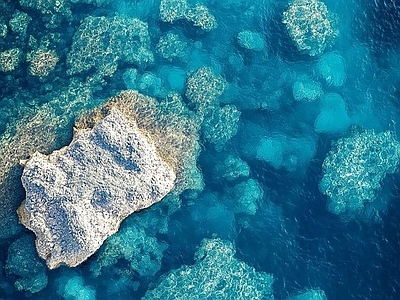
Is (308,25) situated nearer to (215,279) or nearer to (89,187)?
(215,279)

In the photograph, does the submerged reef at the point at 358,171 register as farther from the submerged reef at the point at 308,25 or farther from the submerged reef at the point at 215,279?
the submerged reef at the point at 215,279

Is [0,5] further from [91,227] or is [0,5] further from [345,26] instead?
[345,26]

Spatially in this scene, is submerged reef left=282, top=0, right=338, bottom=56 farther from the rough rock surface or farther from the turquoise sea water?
the rough rock surface

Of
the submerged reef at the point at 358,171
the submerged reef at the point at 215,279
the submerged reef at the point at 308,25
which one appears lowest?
the submerged reef at the point at 215,279

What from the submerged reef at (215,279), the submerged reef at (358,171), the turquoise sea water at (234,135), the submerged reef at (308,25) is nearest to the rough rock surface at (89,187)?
the turquoise sea water at (234,135)

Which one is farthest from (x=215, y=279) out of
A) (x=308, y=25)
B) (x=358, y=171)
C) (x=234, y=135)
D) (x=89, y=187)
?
(x=308, y=25)

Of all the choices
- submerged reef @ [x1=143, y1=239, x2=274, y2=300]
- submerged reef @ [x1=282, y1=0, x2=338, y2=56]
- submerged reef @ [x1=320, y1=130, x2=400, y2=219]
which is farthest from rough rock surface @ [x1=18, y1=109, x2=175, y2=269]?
submerged reef @ [x1=282, y1=0, x2=338, y2=56]
